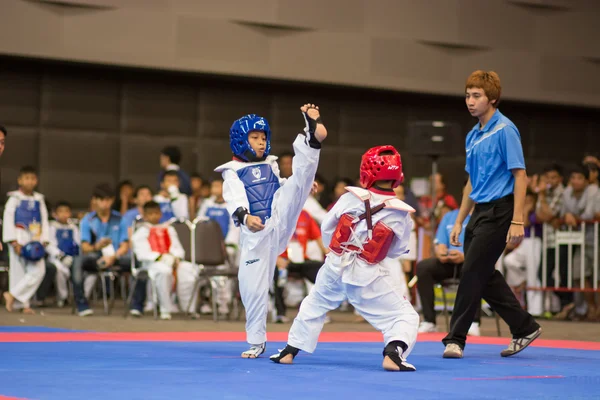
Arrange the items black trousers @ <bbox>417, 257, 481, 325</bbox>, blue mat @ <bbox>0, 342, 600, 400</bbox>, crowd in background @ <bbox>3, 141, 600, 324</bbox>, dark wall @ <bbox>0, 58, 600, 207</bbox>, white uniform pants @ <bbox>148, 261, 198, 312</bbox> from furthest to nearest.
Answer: dark wall @ <bbox>0, 58, 600, 207</bbox>, crowd in background @ <bbox>3, 141, 600, 324</bbox>, white uniform pants @ <bbox>148, 261, 198, 312</bbox>, black trousers @ <bbox>417, 257, 481, 325</bbox>, blue mat @ <bbox>0, 342, 600, 400</bbox>

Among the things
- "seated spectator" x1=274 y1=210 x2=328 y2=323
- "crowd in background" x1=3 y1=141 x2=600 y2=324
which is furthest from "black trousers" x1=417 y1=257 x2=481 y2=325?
"seated spectator" x1=274 y1=210 x2=328 y2=323

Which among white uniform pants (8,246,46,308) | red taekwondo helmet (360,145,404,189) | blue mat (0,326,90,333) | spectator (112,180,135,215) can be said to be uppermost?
red taekwondo helmet (360,145,404,189)

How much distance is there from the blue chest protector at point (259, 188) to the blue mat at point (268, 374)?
843mm

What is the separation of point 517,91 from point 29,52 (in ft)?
25.1

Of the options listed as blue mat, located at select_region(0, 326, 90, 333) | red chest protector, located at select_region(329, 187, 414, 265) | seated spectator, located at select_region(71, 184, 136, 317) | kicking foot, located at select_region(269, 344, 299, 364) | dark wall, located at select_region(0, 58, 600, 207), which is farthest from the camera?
dark wall, located at select_region(0, 58, 600, 207)

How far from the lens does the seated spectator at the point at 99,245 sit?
9938mm

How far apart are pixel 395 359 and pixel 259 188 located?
4.39 feet

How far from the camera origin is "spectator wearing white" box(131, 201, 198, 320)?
31.8 feet

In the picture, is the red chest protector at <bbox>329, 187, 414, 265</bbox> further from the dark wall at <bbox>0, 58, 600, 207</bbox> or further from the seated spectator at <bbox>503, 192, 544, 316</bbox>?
the dark wall at <bbox>0, 58, 600, 207</bbox>

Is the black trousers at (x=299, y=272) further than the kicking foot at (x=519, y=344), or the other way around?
the black trousers at (x=299, y=272)

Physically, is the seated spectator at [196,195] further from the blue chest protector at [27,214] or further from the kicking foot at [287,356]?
the kicking foot at [287,356]

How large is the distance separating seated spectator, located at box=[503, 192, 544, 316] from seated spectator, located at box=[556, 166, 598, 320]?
0.33m

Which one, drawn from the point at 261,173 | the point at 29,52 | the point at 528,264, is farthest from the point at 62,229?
the point at 261,173

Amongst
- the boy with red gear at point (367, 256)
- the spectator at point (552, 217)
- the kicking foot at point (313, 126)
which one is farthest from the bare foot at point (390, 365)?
the spectator at point (552, 217)
